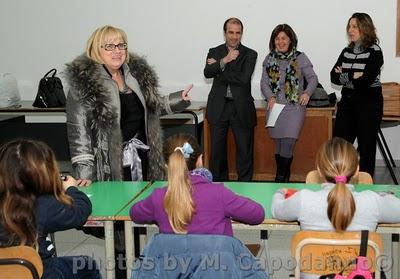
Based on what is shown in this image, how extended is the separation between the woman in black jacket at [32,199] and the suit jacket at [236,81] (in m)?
3.00

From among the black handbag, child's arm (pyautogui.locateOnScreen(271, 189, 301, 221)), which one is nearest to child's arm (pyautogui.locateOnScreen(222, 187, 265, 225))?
child's arm (pyautogui.locateOnScreen(271, 189, 301, 221))

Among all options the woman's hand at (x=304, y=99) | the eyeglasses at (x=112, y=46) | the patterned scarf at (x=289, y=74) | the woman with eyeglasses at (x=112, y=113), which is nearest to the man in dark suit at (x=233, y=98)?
the patterned scarf at (x=289, y=74)

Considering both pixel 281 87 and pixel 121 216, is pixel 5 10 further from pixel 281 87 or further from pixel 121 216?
pixel 121 216

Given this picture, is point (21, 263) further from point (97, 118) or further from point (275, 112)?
point (275, 112)

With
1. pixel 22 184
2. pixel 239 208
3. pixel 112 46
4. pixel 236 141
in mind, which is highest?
pixel 112 46

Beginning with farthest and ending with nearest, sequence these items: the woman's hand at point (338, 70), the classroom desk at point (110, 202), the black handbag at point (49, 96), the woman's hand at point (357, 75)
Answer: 1. the black handbag at point (49, 96)
2. the woman's hand at point (338, 70)
3. the woman's hand at point (357, 75)
4. the classroom desk at point (110, 202)

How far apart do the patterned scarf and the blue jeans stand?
2.95 meters

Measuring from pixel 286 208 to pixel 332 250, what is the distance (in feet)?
0.84

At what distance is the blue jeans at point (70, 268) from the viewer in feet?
7.03

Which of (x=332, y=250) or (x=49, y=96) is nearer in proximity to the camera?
(x=332, y=250)

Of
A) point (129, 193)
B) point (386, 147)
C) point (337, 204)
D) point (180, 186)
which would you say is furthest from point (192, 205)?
point (386, 147)

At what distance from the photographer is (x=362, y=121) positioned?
4.72 meters

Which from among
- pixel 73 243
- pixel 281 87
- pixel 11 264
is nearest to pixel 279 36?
pixel 281 87

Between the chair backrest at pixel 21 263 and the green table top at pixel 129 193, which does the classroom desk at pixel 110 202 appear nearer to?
the green table top at pixel 129 193
